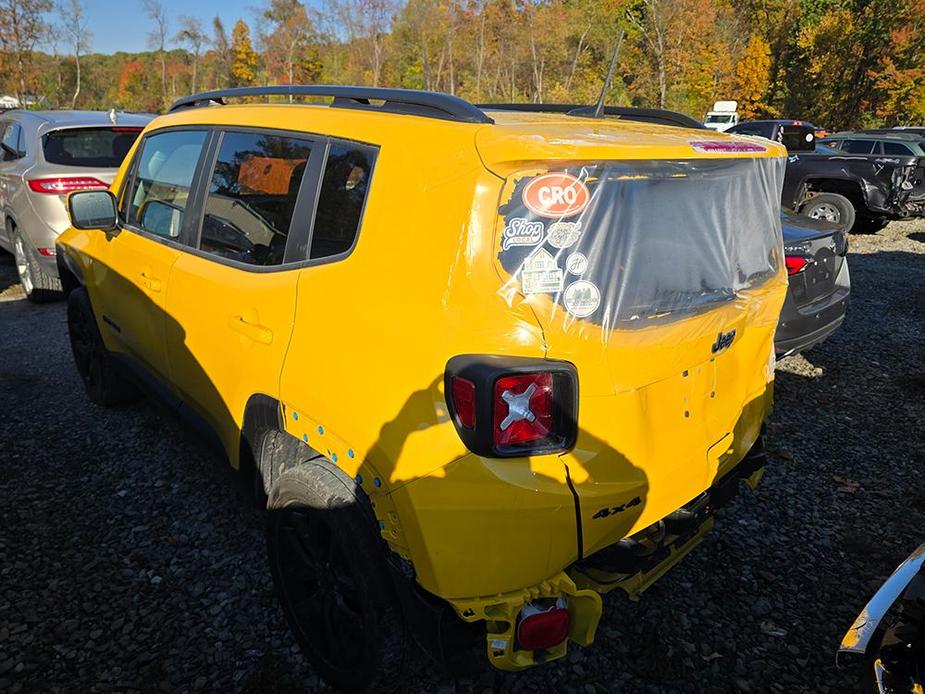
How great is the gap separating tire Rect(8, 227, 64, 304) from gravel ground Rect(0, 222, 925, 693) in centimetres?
A: 248

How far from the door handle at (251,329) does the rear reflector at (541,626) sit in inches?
48.4

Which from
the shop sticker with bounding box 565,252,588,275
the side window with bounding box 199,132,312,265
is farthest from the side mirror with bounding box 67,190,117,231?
the shop sticker with bounding box 565,252,588,275

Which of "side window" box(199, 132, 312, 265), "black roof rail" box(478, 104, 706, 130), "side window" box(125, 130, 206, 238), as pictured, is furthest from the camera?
"side window" box(125, 130, 206, 238)

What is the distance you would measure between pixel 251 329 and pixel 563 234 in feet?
4.03

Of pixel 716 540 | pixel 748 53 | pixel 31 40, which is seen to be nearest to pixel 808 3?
pixel 748 53

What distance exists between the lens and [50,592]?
2.71 meters

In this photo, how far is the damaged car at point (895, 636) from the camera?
5.76 feet

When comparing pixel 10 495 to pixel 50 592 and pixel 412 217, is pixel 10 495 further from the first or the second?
pixel 412 217

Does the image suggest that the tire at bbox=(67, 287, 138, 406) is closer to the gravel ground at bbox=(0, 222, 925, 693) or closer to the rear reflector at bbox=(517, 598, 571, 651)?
the gravel ground at bbox=(0, 222, 925, 693)

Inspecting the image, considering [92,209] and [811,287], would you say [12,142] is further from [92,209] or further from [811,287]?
[811,287]

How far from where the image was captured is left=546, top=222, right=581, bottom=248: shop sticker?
166cm

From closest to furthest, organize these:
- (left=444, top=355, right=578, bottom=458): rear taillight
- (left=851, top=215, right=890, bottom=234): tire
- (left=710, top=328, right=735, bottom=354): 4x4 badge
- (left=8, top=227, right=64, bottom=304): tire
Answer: (left=444, top=355, right=578, bottom=458): rear taillight, (left=710, top=328, right=735, bottom=354): 4x4 badge, (left=8, top=227, right=64, bottom=304): tire, (left=851, top=215, right=890, bottom=234): tire

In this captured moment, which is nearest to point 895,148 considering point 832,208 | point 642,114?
point 832,208

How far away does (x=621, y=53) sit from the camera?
37.7 metres
